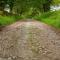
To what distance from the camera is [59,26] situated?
19.7 metres

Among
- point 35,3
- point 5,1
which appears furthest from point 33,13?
point 5,1

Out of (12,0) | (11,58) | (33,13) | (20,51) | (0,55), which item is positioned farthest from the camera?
(33,13)

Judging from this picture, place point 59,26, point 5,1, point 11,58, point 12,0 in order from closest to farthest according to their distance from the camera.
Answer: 1. point 11,58
2. point 59,26
3. point 5,1
4. point 12,0

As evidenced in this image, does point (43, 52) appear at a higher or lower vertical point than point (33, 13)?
higher

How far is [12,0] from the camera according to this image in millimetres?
46469

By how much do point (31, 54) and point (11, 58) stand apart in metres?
0.96

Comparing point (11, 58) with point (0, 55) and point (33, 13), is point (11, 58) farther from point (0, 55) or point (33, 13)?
point (33, 13)

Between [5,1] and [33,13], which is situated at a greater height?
[5,1]

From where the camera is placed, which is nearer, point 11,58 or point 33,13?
point 11,58

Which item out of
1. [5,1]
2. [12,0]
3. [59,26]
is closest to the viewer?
[59,26]

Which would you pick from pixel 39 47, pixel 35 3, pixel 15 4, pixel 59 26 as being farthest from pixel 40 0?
pixel 39 47

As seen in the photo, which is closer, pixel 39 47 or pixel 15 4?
pixel 39 47

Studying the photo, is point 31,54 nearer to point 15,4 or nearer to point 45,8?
point 15,4

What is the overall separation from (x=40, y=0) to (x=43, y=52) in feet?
128
